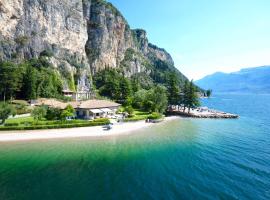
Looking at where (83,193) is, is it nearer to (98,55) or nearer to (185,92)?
(185,92)

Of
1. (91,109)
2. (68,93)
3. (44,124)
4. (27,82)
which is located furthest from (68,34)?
(44,124)

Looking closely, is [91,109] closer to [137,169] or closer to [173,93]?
[173,93]

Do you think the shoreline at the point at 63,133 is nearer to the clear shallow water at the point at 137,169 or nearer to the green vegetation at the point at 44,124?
the green vegetation at the point at 44,124

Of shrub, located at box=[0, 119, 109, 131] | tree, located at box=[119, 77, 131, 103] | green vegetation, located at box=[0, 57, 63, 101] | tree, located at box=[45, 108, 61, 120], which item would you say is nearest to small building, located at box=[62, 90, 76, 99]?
green vegetation, located at box=[0, 57, 63, 101]

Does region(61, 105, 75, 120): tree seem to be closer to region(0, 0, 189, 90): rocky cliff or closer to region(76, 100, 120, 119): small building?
region(76, 100, 120, 119): small building

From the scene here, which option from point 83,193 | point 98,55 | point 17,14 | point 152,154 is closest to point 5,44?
point 17,14

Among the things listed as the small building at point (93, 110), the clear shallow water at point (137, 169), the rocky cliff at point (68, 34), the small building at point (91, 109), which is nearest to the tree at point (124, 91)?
the small building at point (93, 110)
